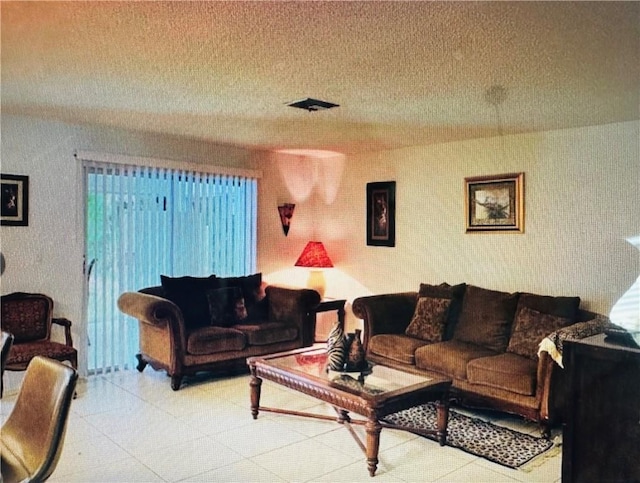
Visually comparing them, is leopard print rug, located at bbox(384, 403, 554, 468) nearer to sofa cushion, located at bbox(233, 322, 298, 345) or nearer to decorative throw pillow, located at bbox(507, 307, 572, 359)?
decorative throw pillow, located at bbox(507, 307, 572, 359)

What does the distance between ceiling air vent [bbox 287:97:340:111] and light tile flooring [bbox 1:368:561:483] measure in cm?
209

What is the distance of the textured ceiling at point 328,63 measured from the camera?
211 centimetres

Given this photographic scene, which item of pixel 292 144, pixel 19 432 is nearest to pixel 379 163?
pixel 292 144

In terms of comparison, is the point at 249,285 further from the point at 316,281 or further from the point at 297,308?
the point at 316,281

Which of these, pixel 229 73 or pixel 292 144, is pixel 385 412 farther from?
pixel 292 144

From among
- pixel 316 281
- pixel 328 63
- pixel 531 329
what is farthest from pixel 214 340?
pixel 328 63

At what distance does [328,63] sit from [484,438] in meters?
2.38

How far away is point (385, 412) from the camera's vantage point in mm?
2840

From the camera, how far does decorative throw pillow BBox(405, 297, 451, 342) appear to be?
14.1 feet

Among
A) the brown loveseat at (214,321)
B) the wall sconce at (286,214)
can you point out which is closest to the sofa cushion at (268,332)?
the brown loveseat at (214,321)

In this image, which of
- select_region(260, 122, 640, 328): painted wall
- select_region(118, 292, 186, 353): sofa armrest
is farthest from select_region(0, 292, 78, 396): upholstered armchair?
select_region(260, 122, 640, 328): painted wall

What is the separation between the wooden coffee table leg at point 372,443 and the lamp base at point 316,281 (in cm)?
296

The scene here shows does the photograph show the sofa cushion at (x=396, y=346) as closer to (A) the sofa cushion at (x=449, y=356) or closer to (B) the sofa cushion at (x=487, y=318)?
(A) the sofa cushion at (x=449, y=356)

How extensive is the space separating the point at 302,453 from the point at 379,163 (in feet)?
10.5
